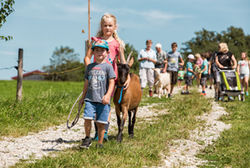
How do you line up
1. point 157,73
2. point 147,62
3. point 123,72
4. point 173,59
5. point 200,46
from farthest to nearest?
point 200,46, point 157,73, point 173,59, point 147,62, point 123,72

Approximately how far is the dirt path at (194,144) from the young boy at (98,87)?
121cm

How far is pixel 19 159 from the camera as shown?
187 inches

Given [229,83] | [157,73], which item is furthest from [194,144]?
[157,73]

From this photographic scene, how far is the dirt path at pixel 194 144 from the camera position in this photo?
5.13 m

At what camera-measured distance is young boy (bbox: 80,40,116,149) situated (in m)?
4.91

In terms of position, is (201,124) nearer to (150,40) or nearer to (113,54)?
(113,54)

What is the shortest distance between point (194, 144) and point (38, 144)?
2910 millimetres

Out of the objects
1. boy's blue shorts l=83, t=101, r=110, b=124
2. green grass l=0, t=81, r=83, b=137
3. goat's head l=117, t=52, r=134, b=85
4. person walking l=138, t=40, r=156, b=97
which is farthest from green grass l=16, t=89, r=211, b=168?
person walking l=138, t=40, r=156, b=97

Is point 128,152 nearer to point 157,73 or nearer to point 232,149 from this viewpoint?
point 232,149

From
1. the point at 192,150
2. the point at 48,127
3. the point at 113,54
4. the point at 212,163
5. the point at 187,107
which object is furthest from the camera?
the point at 187,107

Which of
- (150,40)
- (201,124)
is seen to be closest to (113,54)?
(201,124)

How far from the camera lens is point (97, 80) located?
4.91 metres

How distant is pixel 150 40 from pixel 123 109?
772 cm

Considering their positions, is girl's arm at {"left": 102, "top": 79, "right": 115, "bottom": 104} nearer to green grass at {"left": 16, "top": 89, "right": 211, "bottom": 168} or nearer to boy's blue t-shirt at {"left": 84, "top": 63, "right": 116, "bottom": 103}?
boy's blue t-shirt at {"left": 84, "top": 63, "right": 116, "bottom": 103}
